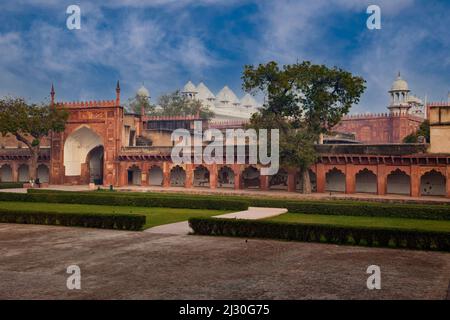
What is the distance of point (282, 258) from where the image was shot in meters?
13.4

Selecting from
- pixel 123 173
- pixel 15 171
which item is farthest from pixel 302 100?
pixel 15 171

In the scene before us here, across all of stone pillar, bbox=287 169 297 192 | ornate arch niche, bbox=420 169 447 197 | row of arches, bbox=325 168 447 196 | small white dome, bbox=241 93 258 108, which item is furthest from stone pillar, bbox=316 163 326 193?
small white dome, bbox=241 93 258 108

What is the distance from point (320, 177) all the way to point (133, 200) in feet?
55.9

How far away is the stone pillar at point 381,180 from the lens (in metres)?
37.0

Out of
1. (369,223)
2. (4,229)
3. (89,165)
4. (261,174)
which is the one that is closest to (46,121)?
(89,165)

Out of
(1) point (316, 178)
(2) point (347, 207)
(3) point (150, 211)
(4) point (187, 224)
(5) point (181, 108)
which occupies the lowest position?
(4) point (187, 224)

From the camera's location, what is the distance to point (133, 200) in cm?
2833

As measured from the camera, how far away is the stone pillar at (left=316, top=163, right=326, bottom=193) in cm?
3894

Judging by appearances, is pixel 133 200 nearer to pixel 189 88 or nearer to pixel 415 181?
pixel 415 181

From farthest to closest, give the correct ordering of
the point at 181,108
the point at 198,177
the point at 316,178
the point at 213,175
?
1. the point at 181,108
2. the point at 198,177
3. the point at 213,175
4. the point at 316,178

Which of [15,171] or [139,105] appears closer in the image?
[15,171]

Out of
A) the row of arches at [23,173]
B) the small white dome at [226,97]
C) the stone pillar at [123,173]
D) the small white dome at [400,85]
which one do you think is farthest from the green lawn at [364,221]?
the small white dome at [226,97]

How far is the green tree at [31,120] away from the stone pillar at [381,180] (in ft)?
97.8
